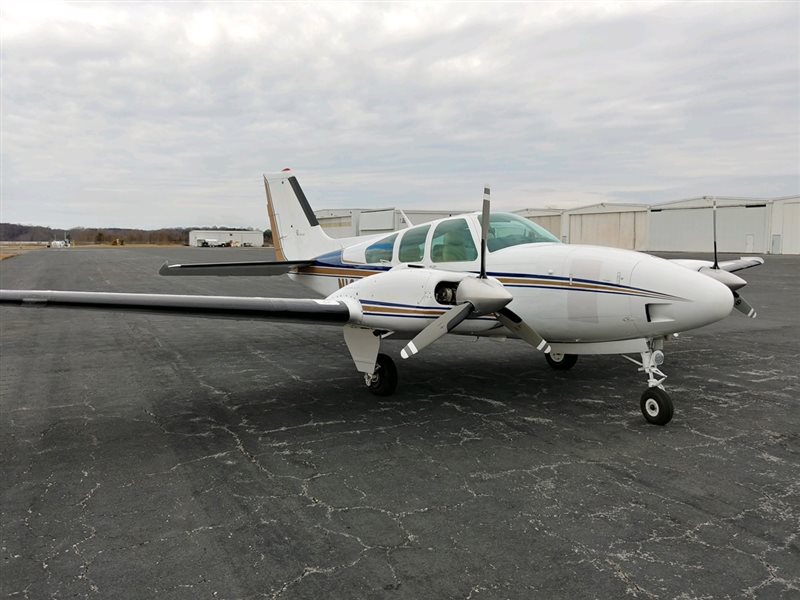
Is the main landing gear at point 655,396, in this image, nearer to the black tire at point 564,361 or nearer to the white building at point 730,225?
the black tire at point 564,361

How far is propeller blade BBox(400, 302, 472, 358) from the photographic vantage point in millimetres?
5992

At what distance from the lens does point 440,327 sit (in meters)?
6.05

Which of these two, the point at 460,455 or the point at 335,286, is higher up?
the point at 335,286

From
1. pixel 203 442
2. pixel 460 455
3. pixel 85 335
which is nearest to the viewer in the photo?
pixel 460 455

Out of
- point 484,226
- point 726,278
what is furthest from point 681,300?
point 726,278

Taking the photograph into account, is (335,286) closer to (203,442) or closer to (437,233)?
(437,233)

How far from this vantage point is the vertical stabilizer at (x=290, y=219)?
39.5 ft

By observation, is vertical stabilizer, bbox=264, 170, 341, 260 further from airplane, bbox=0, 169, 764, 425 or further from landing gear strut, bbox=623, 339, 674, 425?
landing gear strut, bbox=623, 339, 674, 425

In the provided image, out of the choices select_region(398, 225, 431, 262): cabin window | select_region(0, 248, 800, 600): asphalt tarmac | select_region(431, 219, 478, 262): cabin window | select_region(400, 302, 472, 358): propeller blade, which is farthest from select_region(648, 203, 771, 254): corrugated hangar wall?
select_region(400, 302, 472, 358): propeller blade

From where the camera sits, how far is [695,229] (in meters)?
48.7

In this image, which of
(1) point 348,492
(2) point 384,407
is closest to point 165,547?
(1) point 348,492

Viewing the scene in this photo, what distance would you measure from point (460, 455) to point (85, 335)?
10.4m

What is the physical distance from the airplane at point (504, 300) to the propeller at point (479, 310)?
0.5 inches

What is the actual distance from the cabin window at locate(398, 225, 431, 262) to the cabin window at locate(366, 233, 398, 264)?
0.29m
